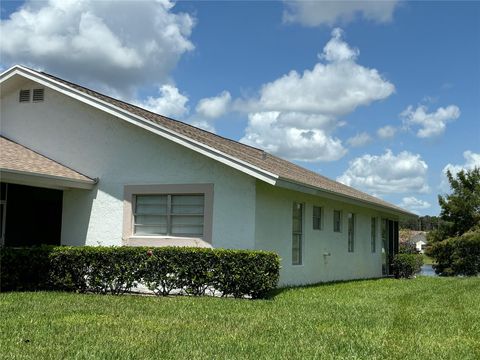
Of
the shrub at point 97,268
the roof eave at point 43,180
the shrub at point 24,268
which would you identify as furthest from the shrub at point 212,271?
the roof eave at point 43,180

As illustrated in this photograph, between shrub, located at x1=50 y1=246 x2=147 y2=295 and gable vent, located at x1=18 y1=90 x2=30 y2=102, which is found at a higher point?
gable vent, located at x1=18 y1=90 x2=30 y2=102

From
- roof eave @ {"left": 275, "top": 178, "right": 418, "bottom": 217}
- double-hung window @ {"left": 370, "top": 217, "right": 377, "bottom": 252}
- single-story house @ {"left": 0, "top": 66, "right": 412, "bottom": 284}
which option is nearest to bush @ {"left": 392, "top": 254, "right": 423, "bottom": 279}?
double-hung window @ {"left": 370, "top": 217, "right": 377, "bottom": 252}

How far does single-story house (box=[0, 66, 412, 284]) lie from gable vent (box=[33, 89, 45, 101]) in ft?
0.14

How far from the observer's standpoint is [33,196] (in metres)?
15.9

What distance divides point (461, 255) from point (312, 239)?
19.5m

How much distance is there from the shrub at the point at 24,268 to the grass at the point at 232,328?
104 cm

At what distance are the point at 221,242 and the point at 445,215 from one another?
25265 millimetres

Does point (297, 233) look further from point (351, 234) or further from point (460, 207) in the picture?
point (460, 207)

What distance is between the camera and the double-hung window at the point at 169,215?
1399 cm

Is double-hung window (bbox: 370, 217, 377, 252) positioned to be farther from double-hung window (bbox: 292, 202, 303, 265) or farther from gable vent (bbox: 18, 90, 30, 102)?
gable vent (bbox: 18, 90, 30, 102)

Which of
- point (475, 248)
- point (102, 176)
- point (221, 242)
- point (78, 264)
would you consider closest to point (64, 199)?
point (102, 176)

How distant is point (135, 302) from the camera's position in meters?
11.0

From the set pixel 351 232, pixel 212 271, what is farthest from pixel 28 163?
pixel 351 232

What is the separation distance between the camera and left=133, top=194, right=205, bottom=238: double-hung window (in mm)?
13992
